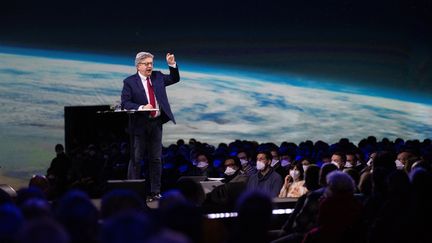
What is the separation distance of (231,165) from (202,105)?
220 inches

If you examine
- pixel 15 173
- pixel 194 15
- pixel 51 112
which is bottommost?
pixel 15 173

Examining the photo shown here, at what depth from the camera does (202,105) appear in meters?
16.0

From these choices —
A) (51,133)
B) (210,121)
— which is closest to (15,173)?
(51,133)

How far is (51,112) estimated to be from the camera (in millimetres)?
15086

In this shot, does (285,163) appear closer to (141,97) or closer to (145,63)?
(141,97)

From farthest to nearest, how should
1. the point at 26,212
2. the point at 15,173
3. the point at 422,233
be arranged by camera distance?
1. the point at 15,173
2. the point at 422,233
3. the point at 26,212

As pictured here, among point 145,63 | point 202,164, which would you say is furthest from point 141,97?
point 202,164

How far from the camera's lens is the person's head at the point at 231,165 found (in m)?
10.4

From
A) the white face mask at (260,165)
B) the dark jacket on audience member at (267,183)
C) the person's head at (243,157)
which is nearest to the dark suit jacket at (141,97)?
the dark jacket on audience member at (267,183)

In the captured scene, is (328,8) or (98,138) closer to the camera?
(98,138)

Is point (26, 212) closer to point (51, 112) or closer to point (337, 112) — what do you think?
point (51, 112)

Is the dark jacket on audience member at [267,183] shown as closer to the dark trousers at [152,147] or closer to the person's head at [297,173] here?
the person's head at [297,173]

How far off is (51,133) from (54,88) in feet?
2.53

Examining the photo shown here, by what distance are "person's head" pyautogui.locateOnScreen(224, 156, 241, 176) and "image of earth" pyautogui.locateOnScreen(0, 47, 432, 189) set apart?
4.84m
